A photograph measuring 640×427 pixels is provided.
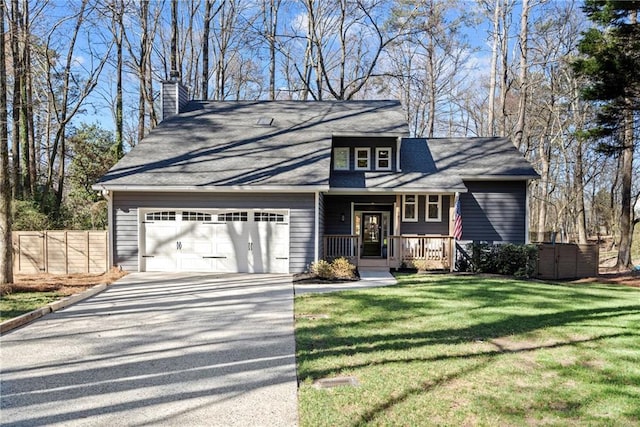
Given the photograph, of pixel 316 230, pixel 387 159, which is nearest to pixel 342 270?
pixel 316 230

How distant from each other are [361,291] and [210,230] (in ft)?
16.5

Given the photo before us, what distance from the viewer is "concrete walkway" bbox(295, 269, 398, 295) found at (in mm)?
9445

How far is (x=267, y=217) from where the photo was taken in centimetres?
1167

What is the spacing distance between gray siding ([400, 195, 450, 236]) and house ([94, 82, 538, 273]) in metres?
0.04

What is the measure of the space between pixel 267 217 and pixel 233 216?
988 millimetres

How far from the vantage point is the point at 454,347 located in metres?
5.00

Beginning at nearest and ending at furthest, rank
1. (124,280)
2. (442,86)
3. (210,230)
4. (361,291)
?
1. (361,291)
2. (124,280)
3. (210,230)
4. (442,86)

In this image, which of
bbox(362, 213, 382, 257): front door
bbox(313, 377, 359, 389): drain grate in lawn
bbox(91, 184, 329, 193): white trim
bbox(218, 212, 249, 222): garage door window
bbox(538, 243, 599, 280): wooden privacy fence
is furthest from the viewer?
bbox(362, 213, 382, 257): front door

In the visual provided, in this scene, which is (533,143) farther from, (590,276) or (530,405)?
(530,405)

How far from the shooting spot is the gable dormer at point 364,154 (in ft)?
48.0

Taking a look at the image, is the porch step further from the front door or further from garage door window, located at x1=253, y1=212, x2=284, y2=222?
garage door window, located at x1=253, y1=212, x2=284, y2=222

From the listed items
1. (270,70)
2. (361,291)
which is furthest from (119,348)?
(270,70)

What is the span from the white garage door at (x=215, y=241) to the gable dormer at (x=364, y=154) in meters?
4.14

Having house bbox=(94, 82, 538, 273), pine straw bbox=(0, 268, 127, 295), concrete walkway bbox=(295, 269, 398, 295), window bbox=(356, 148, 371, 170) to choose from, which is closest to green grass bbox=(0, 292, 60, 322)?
pine straw bbox=(0, 268, 127, 295)
